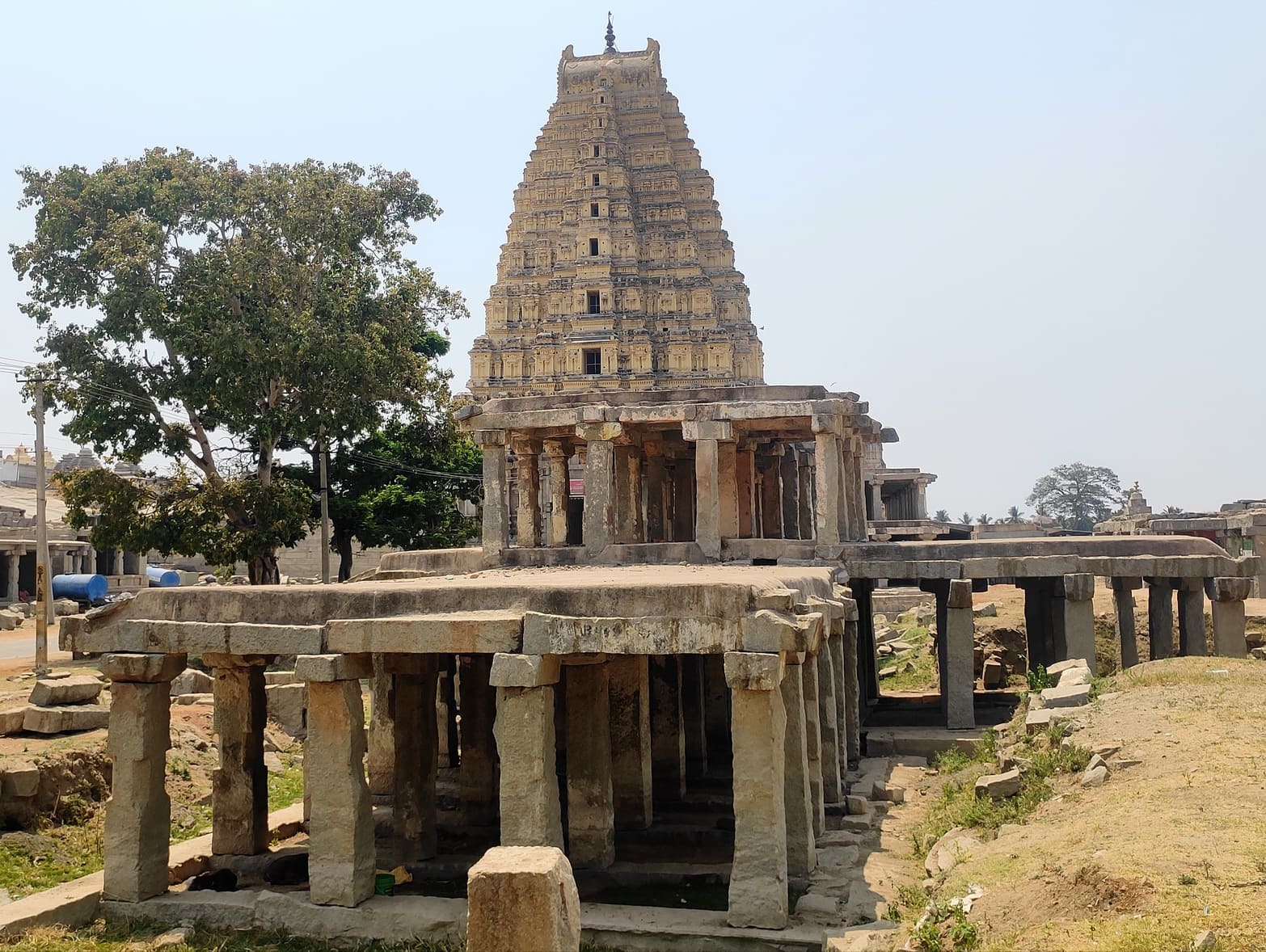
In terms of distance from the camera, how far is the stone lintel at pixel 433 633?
33.8 feet

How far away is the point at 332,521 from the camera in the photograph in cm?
3453

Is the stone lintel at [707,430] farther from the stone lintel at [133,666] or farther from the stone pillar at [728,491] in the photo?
the stone lintel at [133,666]

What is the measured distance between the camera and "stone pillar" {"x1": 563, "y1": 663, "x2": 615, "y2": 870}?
12430 millimetres

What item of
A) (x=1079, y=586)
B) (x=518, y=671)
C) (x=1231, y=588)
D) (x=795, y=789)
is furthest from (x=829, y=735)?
(x=1231, y=588)

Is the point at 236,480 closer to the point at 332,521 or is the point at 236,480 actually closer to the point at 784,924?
the point at 332,521

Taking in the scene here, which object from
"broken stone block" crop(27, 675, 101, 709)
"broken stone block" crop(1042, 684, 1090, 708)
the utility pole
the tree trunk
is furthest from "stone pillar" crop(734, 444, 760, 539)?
"broken stone block" crop(27, 675, 101, 709)

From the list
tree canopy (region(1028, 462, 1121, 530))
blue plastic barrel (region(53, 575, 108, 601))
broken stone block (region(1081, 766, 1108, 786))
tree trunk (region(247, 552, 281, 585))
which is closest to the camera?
broken stone block (region(1081, 766, 1108, 786))

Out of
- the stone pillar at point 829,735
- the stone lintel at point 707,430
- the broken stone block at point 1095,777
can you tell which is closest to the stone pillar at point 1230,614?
the stone pillar at point 829,735

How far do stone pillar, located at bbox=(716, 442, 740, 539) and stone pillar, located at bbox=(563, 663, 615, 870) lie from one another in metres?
9.11

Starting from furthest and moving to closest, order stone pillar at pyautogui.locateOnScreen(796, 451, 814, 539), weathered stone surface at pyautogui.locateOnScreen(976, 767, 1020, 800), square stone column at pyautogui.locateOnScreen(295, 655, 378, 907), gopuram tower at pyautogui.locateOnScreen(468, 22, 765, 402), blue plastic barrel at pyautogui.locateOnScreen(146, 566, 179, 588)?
1. gopuram tower at pyautogui.locateOnScreen(468, 22, 765, 402)
2. blue plastic barrel at pyautogui.locateOnScreen(146, 566, 179, 588)
3. stone pillar at pyautogui.locateOnScreen(796, 451, 814, 539)
4. weathered stone surface at pyautogui.locateOnScreen(976, 767, 1020, 800)
5. square stone column at pyautogui.locateOnScreen(295, 655, 378, 907)

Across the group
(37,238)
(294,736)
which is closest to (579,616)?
(294,736)

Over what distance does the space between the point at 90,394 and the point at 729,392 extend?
53.6 ft

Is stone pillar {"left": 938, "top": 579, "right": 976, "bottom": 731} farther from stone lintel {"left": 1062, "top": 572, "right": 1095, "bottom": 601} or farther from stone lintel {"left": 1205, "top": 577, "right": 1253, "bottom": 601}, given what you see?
stone lintel {"left": 1205, "top": 577, "right": 1253, "bottom": 601}

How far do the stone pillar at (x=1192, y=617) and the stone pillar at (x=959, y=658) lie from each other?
4371mm
